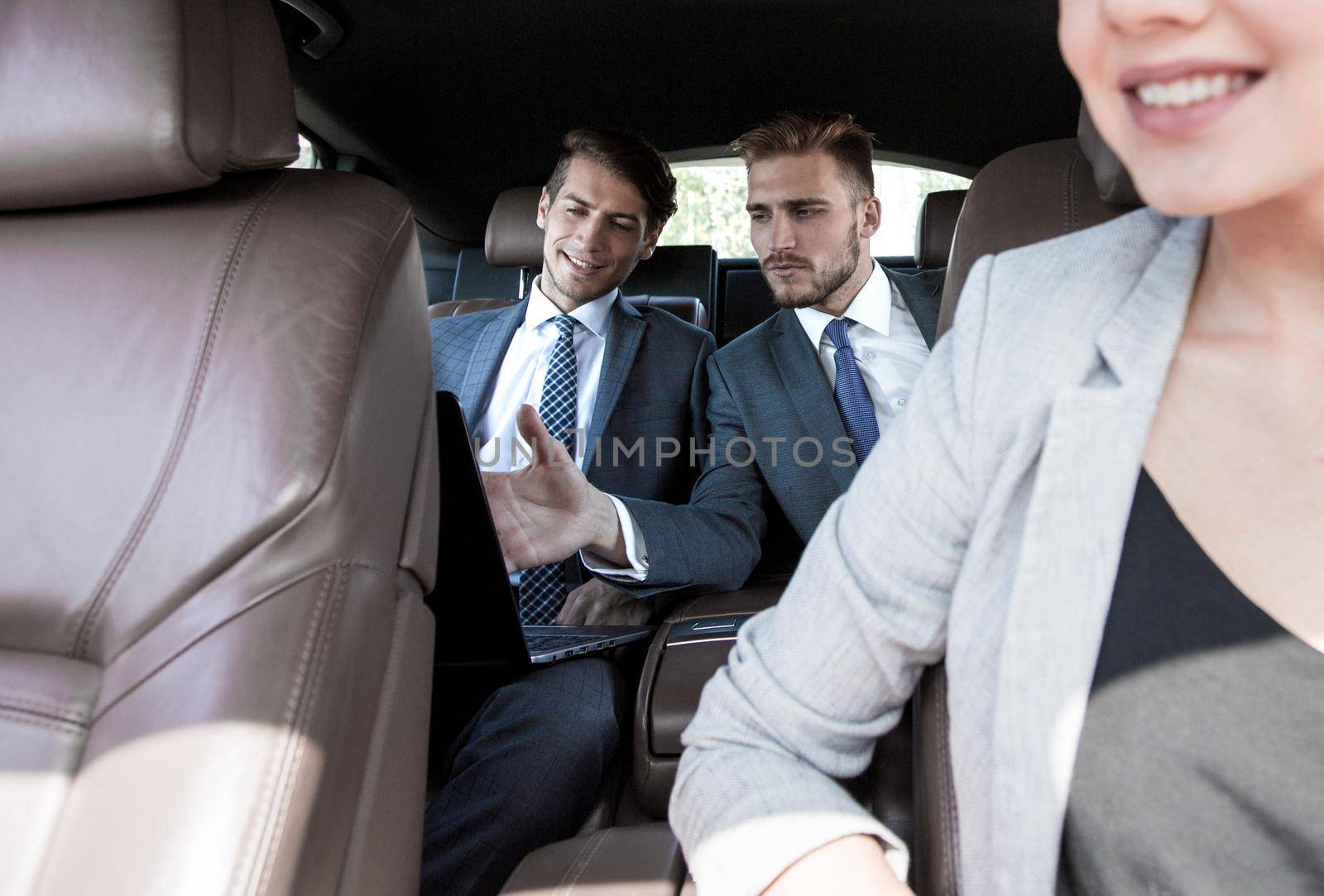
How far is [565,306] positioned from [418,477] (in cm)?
146

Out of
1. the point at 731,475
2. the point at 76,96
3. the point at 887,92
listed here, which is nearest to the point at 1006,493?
the point at 76,96

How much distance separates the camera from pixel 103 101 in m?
1.01

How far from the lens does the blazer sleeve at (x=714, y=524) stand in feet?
5.93

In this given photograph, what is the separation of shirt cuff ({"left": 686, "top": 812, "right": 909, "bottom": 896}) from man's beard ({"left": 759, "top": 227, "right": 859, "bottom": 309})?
1742 millimetres

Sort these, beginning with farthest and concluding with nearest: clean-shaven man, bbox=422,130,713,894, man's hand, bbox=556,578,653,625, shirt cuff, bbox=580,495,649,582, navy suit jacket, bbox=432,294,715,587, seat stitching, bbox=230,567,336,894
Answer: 1. navy suit jacket, bbox=432,294,715,587
2. man's hand, bbox=556,578,653,625
3. shirt cuff, bbox=580,495,649,582
4. clean-shaven man, bbox=422,130,713,894
5. seat stitching, bbox=230,567,336,894

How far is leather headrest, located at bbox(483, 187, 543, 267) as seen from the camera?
8.66 ft

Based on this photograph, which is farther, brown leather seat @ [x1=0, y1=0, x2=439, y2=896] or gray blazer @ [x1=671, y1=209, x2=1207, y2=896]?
brown leather seat @ [x1=0, y1=0, x2=439, y2=896]

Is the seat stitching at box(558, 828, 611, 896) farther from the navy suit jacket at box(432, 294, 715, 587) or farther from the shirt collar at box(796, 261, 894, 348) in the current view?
the shirt collar at box(796, 261, 894, 348)

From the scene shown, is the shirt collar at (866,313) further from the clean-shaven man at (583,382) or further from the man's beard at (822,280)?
the clean-shaven man at (583,382)

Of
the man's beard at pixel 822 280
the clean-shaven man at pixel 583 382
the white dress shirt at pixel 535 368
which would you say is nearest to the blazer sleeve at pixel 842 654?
the clean-shaven man at pixel 583 382

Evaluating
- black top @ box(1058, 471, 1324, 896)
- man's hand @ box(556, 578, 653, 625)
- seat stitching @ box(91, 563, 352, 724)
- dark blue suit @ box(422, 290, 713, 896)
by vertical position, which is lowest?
man's hand @ box(556, 578, 653, 625)

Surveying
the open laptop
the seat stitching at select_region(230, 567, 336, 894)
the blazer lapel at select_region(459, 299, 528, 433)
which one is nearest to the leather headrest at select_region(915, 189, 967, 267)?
the blazer lapel at select_region(459, 299, 528, 433)

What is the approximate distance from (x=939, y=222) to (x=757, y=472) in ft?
2.11

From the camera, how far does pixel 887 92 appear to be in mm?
2648
